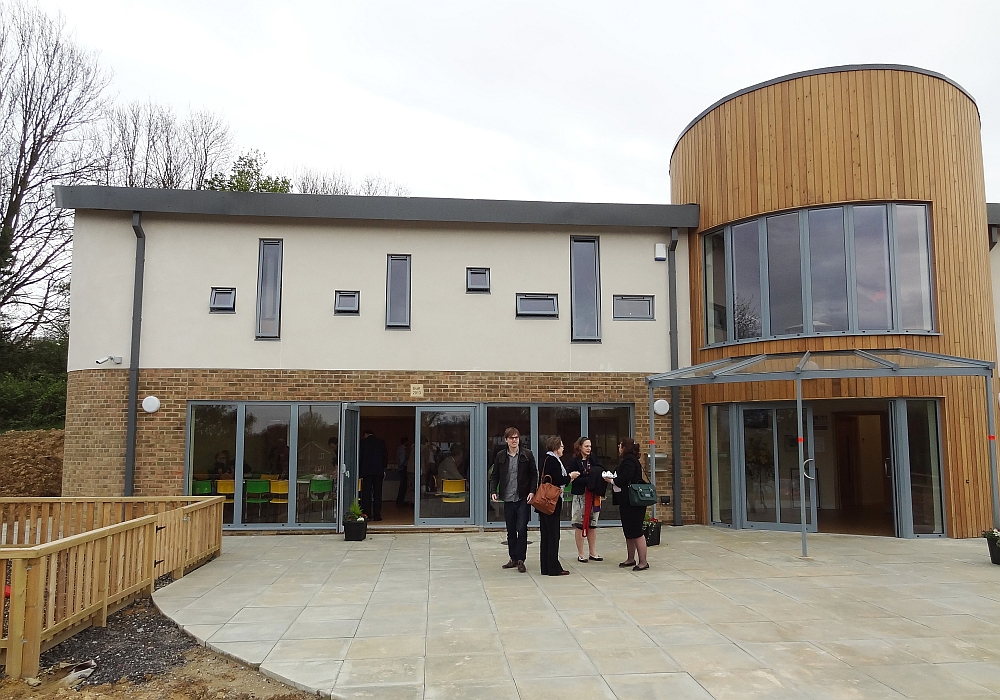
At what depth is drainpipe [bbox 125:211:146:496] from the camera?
11.1 m

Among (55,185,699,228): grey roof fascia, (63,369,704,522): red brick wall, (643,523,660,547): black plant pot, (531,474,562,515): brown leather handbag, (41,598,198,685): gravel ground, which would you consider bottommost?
(41,598,198,685): gravel ground

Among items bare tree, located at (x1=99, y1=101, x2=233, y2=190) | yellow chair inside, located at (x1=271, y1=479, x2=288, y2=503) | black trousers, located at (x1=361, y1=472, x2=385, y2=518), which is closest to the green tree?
bare tree, located at (x1=99, y1=101, x2=233, y2=190)

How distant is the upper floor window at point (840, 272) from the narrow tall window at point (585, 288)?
2.32m

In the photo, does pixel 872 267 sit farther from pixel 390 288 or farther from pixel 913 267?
pixel 390 288

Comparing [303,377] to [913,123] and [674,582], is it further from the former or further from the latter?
[913,123]

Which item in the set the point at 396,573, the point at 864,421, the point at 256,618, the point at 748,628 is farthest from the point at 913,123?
the point at 256,618

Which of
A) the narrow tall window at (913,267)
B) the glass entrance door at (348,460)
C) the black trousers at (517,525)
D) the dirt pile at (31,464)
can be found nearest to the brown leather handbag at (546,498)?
the black trousers at (517,525)

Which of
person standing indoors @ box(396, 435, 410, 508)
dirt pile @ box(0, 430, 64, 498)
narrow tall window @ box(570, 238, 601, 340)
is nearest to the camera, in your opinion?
narrow tall window @ box(570, 238, 601, 340)

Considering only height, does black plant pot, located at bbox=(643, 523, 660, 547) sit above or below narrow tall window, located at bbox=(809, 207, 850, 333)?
below

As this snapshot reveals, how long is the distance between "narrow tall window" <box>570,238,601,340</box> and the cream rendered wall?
0.12 m

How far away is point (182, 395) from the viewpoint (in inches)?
443

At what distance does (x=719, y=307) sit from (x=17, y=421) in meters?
17.5

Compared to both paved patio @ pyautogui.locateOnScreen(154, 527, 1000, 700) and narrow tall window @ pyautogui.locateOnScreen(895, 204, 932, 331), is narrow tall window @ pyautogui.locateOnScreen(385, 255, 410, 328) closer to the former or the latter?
paved patio @ pyautogui.locateOnScreen(154, 527, 1000, 700)

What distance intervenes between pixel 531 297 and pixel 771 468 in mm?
4460
